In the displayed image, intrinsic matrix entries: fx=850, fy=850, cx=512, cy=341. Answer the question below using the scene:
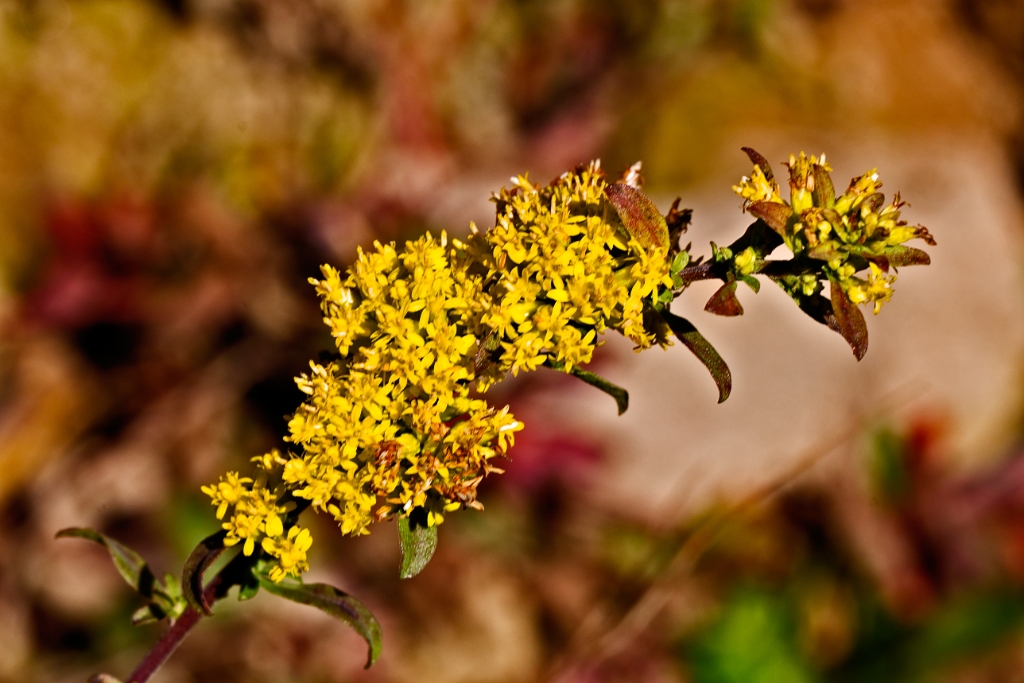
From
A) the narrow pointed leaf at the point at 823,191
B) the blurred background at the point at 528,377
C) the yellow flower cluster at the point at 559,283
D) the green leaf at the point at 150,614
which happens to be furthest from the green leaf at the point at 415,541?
the blurred background at the point at 528,377

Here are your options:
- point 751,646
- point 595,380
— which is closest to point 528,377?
point 751,646

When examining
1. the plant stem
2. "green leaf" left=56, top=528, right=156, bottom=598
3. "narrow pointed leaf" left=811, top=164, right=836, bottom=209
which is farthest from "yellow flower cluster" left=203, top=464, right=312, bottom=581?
"narrow pointed leaf" left=811, top=164, right=836, bottom=209

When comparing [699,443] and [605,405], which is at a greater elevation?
[605,405]

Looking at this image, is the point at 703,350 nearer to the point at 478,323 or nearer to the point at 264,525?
the point at 478,323

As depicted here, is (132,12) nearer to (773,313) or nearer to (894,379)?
(773,313)

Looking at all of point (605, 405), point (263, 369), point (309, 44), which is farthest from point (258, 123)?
point (605, 405)

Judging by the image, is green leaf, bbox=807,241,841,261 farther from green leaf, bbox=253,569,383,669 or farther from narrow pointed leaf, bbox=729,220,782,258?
green leaf, bbox=253,569,383,669
